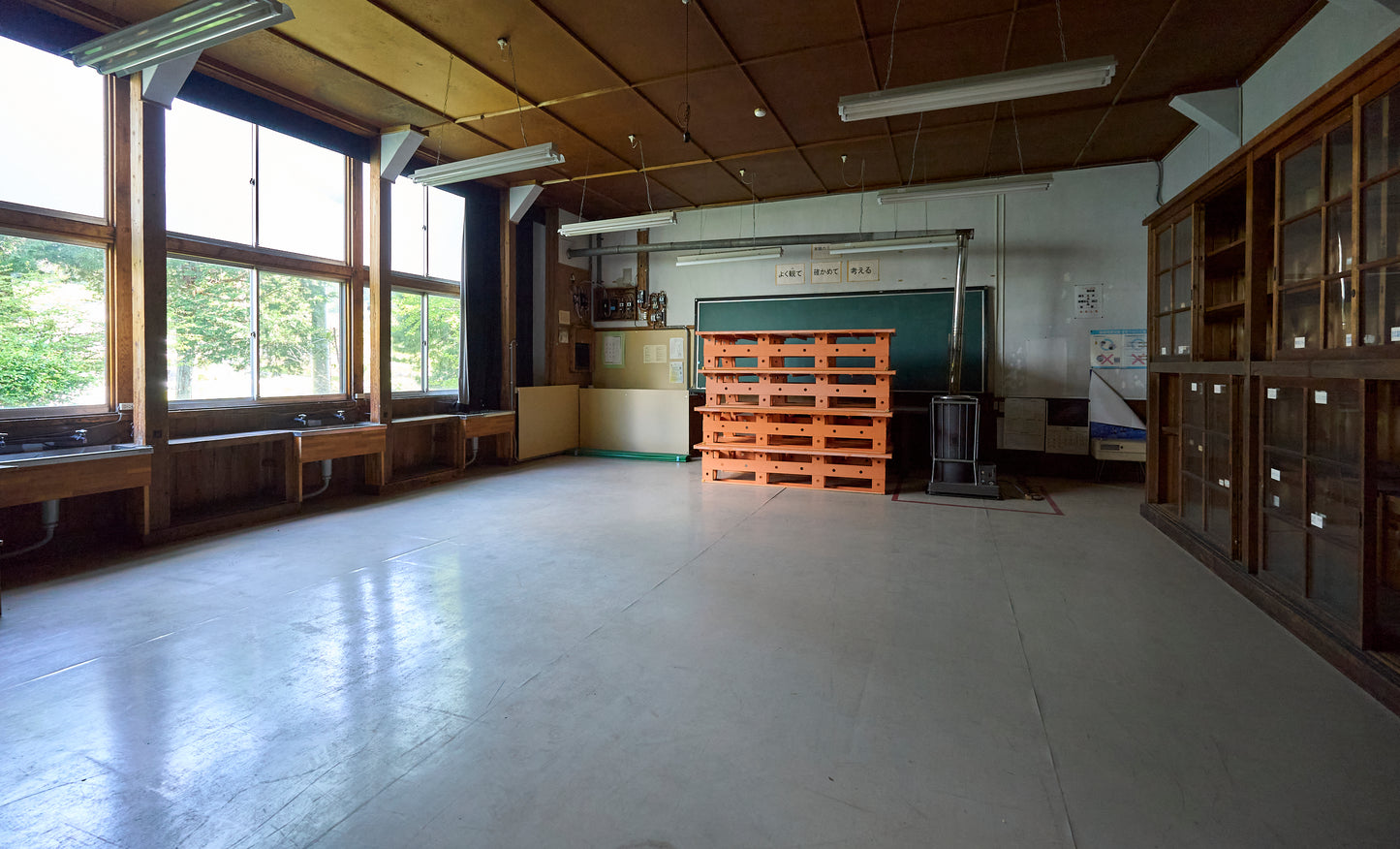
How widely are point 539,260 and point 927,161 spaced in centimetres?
A: 576

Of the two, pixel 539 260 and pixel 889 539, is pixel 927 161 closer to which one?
pixel 889 539

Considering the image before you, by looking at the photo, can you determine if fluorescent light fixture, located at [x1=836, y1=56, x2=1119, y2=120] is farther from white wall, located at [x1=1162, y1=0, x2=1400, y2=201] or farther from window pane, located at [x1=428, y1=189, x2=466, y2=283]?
window pane, located at [x1=428, y1=189, x2=466, y2=283]

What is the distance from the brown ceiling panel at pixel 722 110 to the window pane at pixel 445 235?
11.2ft

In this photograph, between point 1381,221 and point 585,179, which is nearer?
point 1381,221

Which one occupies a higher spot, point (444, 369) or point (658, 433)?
point (444, 369)

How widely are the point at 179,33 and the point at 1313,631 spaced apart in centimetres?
683

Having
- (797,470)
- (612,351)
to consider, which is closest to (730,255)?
(612,351)

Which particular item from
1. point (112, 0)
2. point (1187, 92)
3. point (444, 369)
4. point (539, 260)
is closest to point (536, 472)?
point (444, 369)

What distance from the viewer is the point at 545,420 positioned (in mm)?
9016

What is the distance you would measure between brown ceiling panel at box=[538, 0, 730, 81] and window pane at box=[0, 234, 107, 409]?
158 inches

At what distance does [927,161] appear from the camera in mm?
7469

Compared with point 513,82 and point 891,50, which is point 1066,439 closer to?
point 891,50

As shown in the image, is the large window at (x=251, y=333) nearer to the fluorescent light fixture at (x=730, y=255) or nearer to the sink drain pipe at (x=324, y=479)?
the sink drain pipe at (x=324, y=479)

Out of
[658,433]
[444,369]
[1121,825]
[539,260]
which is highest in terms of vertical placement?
[539,260]
